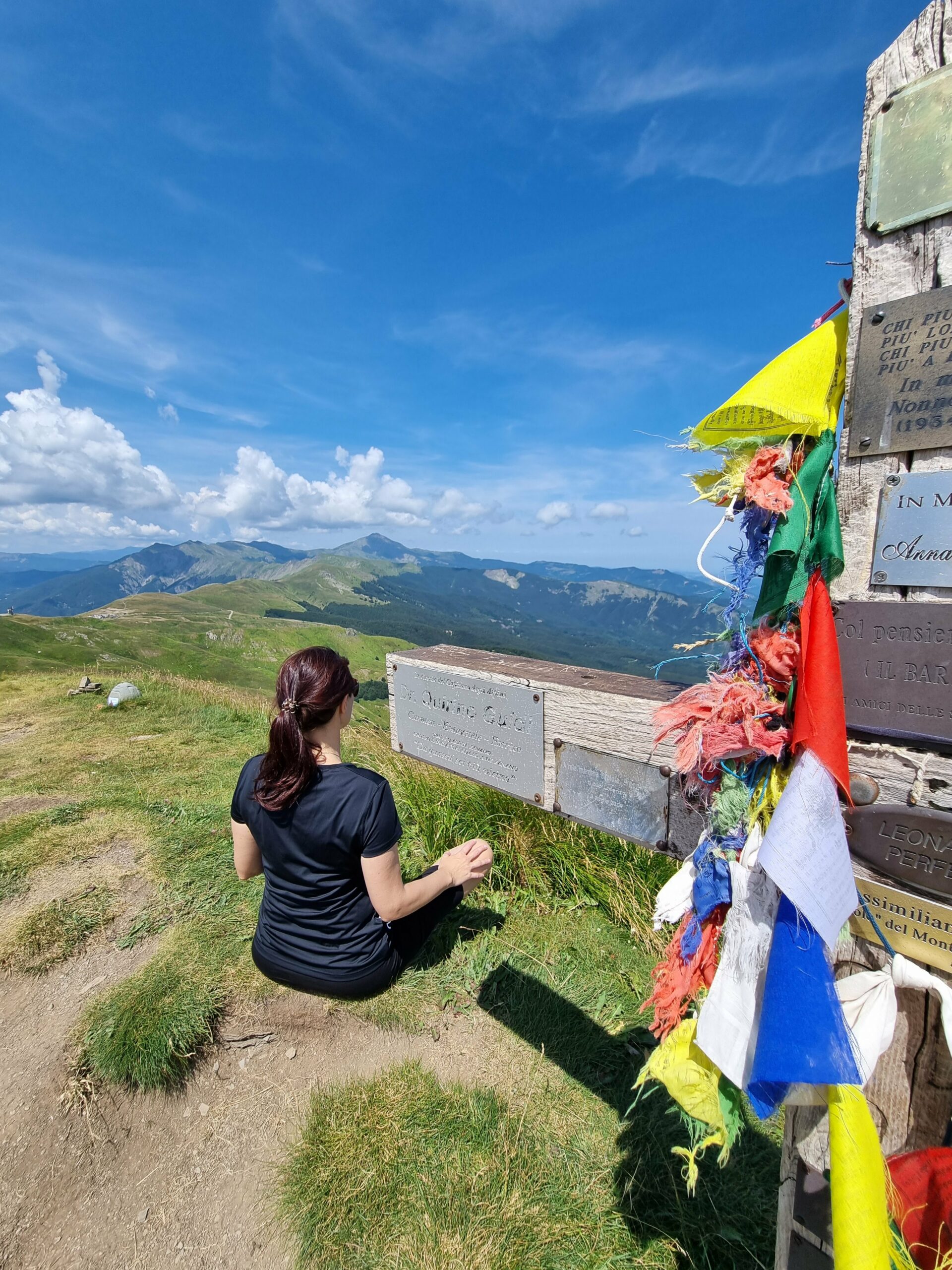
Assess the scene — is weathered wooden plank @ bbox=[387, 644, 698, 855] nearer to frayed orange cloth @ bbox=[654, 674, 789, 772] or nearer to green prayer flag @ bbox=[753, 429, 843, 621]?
frayed orange cloth @ bbox=[654, 674, 789, 772]

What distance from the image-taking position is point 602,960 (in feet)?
12.9

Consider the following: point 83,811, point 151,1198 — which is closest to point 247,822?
point 151,1198

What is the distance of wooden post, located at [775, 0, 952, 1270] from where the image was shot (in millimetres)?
1539

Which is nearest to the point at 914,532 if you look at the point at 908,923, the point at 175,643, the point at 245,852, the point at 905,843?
the point at 905,843

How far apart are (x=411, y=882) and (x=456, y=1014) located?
4.21 ft

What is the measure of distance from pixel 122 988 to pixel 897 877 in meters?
4.33

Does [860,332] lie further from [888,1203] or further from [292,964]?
[292,964]

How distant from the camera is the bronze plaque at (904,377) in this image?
1.50m

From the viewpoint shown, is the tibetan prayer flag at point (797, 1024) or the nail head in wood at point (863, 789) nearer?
the tibetan prayer flag at point (797, 1024)

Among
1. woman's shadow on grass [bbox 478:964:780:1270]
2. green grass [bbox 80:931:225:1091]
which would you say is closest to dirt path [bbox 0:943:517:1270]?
green grass [bbox 80:931:225:1091]

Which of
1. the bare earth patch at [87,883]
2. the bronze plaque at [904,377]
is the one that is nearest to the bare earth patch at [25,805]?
the bare earth patch at [87,883]

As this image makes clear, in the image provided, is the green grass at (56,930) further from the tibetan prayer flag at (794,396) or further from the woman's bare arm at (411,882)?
the tibetan prayer flag at (794,396)

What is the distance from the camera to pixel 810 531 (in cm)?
164

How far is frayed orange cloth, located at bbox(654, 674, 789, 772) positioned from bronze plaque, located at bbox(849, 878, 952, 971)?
0.53 metres
